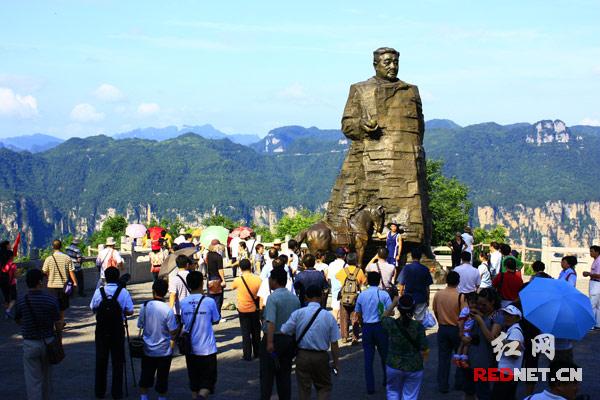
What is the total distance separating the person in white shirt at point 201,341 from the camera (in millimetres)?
8391

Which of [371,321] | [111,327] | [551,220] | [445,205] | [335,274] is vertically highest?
[335,274]

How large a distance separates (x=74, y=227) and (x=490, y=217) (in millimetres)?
95440

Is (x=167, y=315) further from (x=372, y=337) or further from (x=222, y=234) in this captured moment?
(x=222, y=234)

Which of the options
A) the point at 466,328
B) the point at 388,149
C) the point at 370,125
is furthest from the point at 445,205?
the point at 466,328

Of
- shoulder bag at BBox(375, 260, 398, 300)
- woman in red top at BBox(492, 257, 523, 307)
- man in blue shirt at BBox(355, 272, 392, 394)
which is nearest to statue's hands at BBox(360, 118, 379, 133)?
shoulder bag at BBox(375, 260, 398, 300)

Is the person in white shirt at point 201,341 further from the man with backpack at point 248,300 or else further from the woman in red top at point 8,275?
the woman in red top at point 8,275

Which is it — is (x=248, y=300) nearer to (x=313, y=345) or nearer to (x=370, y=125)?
(x=313, y=345)

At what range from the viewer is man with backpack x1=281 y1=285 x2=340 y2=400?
7.62 m

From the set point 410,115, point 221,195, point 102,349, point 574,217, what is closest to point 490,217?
point 574,217

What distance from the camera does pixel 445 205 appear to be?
44875 millimetres

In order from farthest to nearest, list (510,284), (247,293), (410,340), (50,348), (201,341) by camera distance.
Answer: (510,284)
(247,293)
(50,348)
(201,341)
(410,340)

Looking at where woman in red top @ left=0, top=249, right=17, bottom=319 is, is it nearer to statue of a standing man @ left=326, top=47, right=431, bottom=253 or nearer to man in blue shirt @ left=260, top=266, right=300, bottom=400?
man in blue shirt @ left=260, top=266, right=300, bottom=400

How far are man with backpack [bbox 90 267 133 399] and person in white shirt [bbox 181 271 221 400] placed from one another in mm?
1076

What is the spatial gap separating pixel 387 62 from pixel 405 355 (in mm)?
14000
